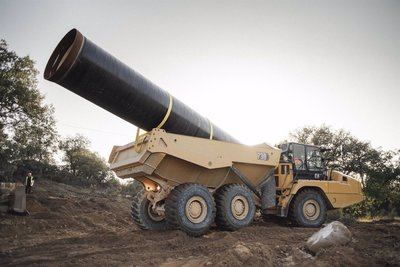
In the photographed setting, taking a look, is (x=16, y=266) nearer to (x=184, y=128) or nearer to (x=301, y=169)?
(x=184, y=128)

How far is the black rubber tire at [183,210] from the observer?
23.1 feet

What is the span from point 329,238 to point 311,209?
4.52 m

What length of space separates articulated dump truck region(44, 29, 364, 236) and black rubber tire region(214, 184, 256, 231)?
Result: 0.03 meters

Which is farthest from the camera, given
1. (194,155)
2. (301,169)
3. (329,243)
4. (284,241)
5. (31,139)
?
→ (31,139)

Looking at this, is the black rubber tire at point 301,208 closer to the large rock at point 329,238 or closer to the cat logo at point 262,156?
the cat logo at point 262,156

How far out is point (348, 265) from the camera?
4.59 meters

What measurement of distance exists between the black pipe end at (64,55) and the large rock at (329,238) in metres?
5.64

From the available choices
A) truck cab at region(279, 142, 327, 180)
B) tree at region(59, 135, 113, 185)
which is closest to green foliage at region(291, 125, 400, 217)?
truck cab at region(279, 142, 327, 180)

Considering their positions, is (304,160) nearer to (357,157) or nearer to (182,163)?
(182,163)

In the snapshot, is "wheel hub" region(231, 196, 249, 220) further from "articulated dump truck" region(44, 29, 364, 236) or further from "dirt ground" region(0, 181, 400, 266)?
"dirt ground" region(0, 181, 400, 266)

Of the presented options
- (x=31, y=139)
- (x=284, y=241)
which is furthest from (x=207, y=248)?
(x=31, y=139)

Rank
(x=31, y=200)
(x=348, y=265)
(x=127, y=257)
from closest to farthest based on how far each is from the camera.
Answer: (x=348, y=265) → (x=127, y=257) → (x=31, y=200)

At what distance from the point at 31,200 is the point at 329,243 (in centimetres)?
1474

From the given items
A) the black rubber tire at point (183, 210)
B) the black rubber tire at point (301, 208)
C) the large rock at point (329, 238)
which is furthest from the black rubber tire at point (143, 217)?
the large rock at point (329, 238)
